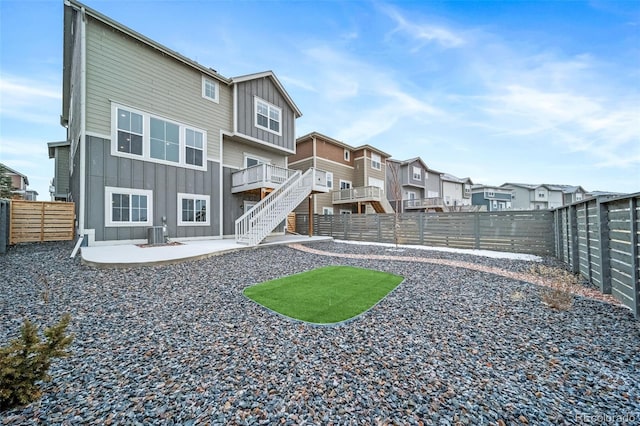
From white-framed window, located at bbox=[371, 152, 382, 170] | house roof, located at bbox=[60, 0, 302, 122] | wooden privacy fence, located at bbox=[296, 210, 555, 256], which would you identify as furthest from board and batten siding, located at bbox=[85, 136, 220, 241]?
white-framed window, located at bbox=[371, 152, 382, 170]

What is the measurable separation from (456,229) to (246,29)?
1288 centimetres

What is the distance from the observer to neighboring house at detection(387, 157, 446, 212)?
2691 cm

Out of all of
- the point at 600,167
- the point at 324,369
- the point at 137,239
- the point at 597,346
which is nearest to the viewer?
the point at 324,369

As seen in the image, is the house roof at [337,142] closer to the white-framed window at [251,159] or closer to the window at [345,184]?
the window at [345,184]

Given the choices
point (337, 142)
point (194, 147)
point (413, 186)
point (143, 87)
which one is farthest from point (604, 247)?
point (413, 186)

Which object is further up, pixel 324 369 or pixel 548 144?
pixel 548 144

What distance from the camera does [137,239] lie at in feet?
31.8

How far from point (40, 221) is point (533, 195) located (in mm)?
55153

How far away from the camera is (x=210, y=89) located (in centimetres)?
1224

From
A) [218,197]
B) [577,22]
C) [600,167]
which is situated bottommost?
[218,197]

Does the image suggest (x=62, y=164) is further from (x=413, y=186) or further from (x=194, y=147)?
(x=413, y=186)

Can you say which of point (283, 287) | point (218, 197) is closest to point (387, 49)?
point (218, 197)

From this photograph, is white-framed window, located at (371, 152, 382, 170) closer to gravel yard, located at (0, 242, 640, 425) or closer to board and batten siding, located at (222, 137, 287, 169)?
board and batten siding, located at (222, 137, 287, 169)

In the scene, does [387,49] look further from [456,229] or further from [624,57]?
[456,229]
